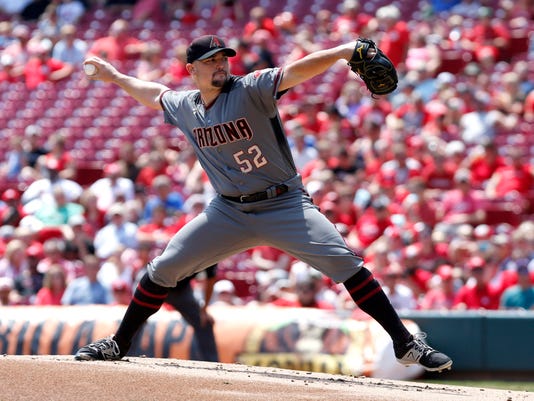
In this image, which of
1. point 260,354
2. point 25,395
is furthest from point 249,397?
point 260,354

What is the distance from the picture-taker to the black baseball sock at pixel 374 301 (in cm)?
561

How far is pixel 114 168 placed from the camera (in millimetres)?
12828

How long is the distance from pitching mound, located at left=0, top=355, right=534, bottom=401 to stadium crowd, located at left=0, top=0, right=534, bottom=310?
3418mm

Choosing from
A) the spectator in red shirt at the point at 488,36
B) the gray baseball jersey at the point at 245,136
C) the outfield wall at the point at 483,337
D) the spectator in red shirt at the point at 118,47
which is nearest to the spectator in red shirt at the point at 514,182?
the outfield wall at the point at 483,337

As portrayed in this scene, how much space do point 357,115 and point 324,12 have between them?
3.12m

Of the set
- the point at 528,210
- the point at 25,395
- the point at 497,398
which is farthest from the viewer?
the point at 528,210

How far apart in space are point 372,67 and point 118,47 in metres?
11.4

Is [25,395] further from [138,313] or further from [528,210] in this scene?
[528,210]

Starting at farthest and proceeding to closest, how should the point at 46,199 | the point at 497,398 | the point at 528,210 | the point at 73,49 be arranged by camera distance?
the point at 73,49 → the point at 46,199 → the point at 528,210 → the point at 497,398

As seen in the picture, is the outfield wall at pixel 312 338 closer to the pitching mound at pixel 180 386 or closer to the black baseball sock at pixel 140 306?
the pitching mound at pixel 180 386

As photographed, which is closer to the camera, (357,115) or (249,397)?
(249,397)

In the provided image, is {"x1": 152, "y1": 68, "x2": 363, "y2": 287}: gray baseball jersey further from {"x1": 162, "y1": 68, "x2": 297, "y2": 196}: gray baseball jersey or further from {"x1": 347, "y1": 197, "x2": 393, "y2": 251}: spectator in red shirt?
{"x1": 347, "y1": 197, "x2": 393, "y2": 251}: spectator in red shirt

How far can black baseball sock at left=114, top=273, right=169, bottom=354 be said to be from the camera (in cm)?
592

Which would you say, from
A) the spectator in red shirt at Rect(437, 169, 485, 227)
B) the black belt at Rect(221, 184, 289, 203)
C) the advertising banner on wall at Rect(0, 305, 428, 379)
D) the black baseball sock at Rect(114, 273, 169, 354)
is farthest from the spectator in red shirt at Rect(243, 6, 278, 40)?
the black belt at Rect(221, 184, 289, 203)
